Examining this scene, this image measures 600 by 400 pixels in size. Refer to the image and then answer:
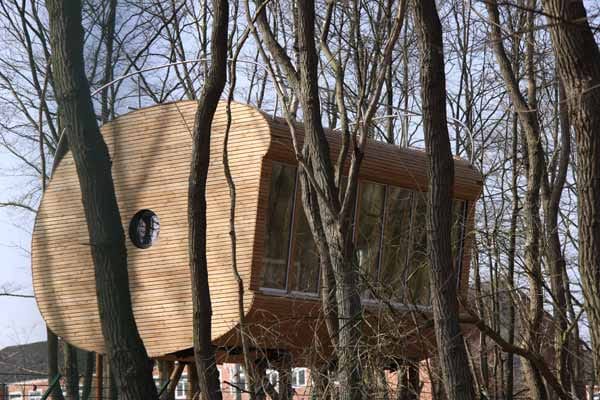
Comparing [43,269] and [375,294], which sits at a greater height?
[43,269]

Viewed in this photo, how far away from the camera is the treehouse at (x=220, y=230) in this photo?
45.9 ft

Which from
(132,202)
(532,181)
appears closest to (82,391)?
(132,202)

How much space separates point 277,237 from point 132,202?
221cm

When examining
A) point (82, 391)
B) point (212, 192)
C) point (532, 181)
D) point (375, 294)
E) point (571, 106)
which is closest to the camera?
point (571, 106)

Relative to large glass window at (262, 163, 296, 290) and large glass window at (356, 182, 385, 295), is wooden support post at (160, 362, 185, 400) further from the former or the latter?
large glass window at (356, 182, 385, 295)

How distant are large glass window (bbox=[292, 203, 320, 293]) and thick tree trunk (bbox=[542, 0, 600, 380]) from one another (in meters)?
7.99

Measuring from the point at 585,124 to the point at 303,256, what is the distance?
27.9 feet

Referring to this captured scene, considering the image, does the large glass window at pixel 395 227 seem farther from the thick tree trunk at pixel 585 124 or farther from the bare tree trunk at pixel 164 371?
the thick tree trunk at pixel 585 124

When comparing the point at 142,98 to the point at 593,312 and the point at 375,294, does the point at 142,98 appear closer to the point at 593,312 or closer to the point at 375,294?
the point at 375,294

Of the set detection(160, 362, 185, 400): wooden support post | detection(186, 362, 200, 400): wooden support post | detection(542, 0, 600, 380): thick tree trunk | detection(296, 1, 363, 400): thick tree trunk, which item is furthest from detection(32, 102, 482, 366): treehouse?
detection(542, 0, 600, 380): thick tree trunk

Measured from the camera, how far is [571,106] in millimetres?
6383

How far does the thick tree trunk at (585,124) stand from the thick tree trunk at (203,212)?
4.22 m

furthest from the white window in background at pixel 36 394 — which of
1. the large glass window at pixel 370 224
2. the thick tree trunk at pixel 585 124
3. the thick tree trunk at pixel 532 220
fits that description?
the thick tree trunk at pixel 585 124

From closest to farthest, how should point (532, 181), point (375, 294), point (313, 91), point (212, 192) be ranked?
point (375, 294) < point (313, 91) < point (532, 181) < point (212, 192)
